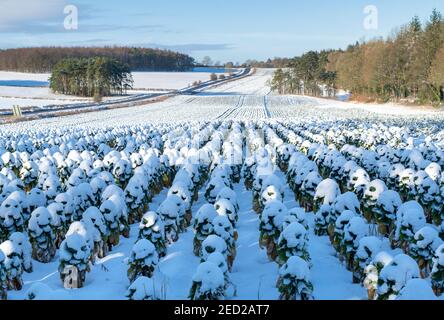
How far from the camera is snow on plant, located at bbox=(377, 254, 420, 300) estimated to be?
6672 mm

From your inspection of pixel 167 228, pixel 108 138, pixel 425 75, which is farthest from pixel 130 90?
pixel 167 228

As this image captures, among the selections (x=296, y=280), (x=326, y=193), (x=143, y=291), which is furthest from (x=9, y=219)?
(x=326, y=193)

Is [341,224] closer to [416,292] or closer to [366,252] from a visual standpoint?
[366,252]

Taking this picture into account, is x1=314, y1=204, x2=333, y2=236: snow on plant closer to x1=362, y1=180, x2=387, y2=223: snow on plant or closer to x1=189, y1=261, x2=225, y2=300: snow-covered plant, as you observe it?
x1=362, y1=180, x2=387, y2=223: snow on plant

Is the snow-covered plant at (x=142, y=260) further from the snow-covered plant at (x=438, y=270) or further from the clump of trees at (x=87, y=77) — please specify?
the clump of trees at (x=87, y=77)

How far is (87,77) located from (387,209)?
97.1 meters

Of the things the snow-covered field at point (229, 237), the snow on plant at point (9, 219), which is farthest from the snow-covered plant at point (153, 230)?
the snow on plant at point (9, 219)

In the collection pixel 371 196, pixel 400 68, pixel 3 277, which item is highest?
pixel 400 68

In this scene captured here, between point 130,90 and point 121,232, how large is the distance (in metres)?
115

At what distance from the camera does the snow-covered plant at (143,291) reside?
21.7 ft

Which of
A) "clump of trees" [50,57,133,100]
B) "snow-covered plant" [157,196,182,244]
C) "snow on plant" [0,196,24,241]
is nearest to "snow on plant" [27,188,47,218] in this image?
"snow on plant" [0,196,24,241]

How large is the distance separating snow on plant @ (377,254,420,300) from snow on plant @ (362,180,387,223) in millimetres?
3787

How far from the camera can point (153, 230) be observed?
364 inches
